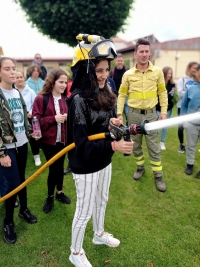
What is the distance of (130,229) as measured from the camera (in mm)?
3088

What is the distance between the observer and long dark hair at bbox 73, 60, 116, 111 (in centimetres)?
184

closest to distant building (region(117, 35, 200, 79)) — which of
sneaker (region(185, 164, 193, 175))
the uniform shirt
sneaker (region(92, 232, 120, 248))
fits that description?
sneaker (region(185, 164, 193, 175))

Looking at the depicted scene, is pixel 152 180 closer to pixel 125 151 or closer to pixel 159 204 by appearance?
pixel 159 204

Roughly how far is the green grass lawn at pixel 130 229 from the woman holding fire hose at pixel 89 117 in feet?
2.39

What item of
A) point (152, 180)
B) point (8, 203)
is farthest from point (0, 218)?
point (152, 180)

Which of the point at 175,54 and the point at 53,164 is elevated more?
the point at 175,54

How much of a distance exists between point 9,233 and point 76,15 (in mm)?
14230

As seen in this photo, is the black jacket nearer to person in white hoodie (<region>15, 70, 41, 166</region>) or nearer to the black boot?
person in white hoodie (<region>15, 70, 41, 166</region>)

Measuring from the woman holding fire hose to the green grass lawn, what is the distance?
0.73 metres

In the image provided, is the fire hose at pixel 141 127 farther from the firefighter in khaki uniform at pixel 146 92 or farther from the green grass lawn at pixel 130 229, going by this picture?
the firefighter in khaki uniform at pixel 146 92

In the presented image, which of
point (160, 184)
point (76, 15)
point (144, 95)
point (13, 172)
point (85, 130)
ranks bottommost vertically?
point (160, 184)

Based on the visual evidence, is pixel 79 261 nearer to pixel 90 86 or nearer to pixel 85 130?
pixel 85 130

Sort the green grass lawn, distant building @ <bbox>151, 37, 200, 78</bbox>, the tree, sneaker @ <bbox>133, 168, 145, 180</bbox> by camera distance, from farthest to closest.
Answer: distant building @ <bbox>151, 37, 200, 78</bbox>
the tree
sneaker @ <bbox>133, 168, 145, 180</bbox>
the green grass lawn

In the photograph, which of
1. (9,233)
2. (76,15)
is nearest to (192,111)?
(9,233)
